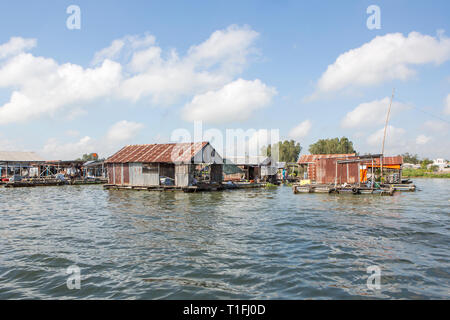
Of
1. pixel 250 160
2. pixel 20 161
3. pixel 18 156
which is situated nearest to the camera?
pixel 20 161

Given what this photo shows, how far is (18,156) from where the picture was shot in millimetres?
46000

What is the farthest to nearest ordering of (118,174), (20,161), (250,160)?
(250,160) < (20,161) < (118,174)

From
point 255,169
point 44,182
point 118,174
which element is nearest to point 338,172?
point 255,169

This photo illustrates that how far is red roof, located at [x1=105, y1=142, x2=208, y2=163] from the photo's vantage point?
96.3 ft

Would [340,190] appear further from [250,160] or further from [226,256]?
[226,256]

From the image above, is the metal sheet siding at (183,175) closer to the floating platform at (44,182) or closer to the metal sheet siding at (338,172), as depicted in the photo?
the metal sheet siding at (338,172)

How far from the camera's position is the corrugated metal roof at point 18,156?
4372 centimetres

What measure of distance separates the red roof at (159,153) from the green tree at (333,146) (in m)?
59.5

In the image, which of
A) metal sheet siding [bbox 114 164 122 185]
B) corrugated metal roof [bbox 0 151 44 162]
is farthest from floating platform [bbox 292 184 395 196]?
corrugated metal roof [bbox 0 151 44 162]

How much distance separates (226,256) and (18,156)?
4883 cm

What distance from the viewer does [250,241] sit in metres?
10.4

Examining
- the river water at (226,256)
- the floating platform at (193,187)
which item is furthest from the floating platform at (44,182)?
the river water at (226,256)
